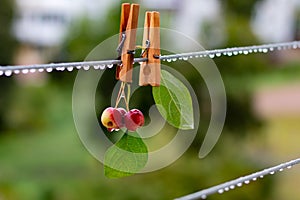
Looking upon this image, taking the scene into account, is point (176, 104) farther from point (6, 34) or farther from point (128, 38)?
point (6, 34)

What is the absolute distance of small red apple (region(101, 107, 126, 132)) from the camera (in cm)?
50

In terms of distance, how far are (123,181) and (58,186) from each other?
1.52 feet

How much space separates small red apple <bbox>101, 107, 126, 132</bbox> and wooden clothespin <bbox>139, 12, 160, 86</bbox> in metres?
0.03

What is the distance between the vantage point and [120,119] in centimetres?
50

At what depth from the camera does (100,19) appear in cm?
Result: 371

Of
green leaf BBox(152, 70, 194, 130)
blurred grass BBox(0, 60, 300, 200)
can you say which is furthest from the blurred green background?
green leaf BBox(152, 70, 194, 130)

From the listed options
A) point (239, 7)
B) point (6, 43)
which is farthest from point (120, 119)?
point (239, 7)

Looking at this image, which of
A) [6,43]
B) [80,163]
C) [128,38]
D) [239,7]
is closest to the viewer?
[128,38]

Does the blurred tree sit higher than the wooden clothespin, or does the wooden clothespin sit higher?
the blurred tree

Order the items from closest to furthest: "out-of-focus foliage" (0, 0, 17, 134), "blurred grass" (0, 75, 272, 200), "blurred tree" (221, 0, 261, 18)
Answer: "blurred grass" (0, 75, 272, 200) < "out-of-focus foliage" (0, 0, 17, 134) < "blurred tree" (221, 0, 261, 18)

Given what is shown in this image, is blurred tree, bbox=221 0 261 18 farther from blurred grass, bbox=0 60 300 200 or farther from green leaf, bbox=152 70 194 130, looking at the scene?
green leaf, bbox=152 70 194 130

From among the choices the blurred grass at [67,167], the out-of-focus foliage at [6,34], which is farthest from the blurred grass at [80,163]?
the out-of-focus foliage at [6,34]

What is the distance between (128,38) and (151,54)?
0.03 m

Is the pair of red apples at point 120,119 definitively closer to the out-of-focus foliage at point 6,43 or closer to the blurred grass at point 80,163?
the blurred grass at point 80,163
